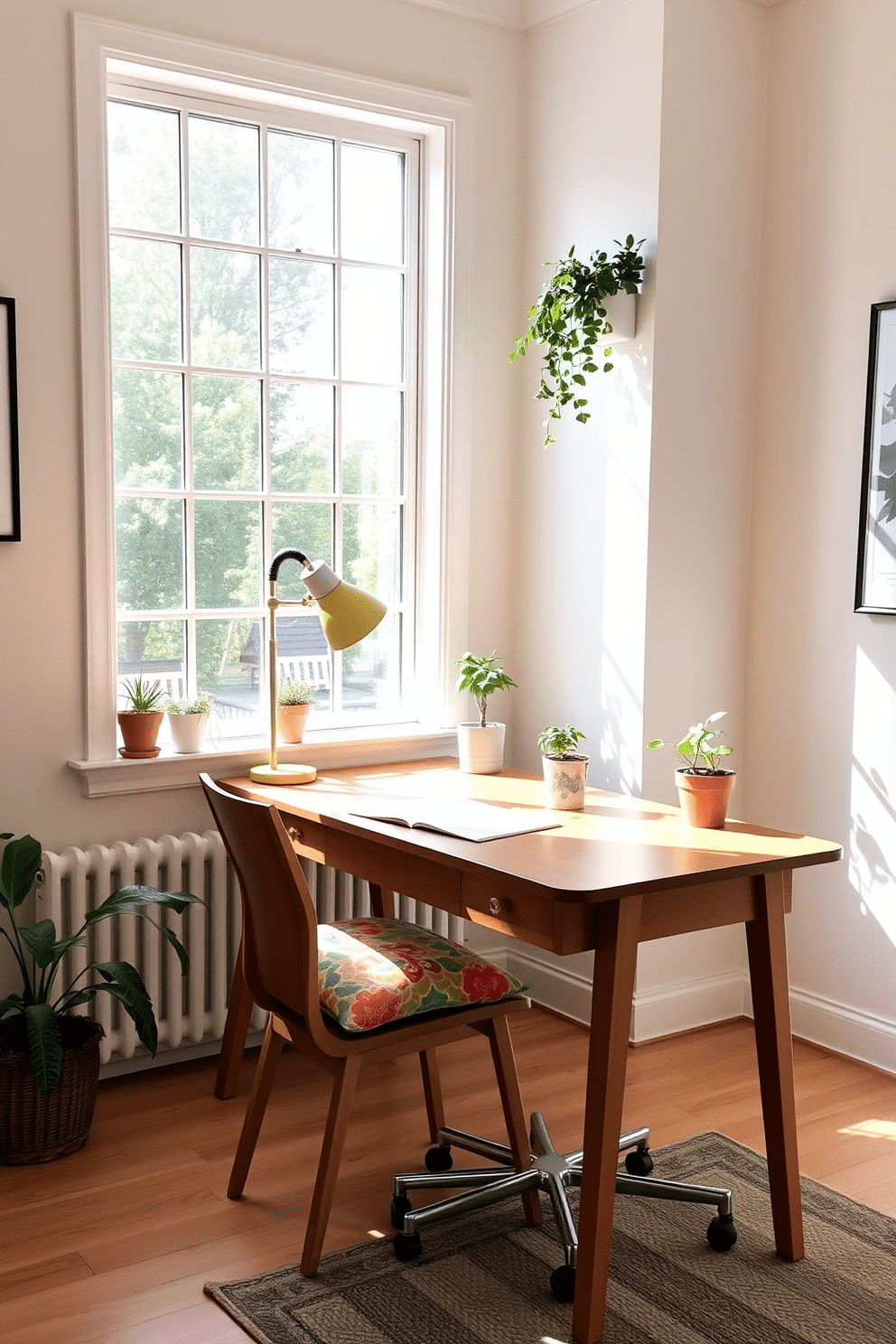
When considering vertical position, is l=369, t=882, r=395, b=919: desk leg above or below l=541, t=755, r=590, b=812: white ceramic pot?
below

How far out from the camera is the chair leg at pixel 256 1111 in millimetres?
2490

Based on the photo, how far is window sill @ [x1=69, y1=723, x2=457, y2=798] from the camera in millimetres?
3053

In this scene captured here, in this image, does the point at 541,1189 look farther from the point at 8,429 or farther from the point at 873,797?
the point at 8,429

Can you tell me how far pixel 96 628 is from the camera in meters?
3.04

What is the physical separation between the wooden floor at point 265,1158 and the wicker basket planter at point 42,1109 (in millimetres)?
38

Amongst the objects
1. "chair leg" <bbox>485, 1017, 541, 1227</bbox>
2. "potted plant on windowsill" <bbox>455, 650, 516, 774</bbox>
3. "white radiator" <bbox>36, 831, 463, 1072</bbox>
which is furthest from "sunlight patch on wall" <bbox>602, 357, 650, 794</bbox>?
"chair leg" <bbox>485, 1017, 541, 1227</bbox>

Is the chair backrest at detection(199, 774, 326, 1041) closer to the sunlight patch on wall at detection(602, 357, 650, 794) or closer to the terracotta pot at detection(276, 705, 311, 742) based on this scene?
the terracotta pot at detection(276, 705, 311, 742)

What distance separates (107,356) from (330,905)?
4.95 feet

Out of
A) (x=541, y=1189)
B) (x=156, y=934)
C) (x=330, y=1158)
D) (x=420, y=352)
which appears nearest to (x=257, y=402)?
(x=420, y=352)

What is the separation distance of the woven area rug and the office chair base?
1.6 inches

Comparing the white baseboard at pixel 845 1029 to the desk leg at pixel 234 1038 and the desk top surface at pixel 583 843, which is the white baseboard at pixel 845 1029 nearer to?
the desk top surface at pixel 583 843

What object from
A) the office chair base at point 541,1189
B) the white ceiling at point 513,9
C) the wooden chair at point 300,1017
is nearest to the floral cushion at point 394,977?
the wooden chair at point 300,1017

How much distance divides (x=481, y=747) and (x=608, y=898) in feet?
3.87

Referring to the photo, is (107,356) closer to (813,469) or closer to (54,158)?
(54,158)
